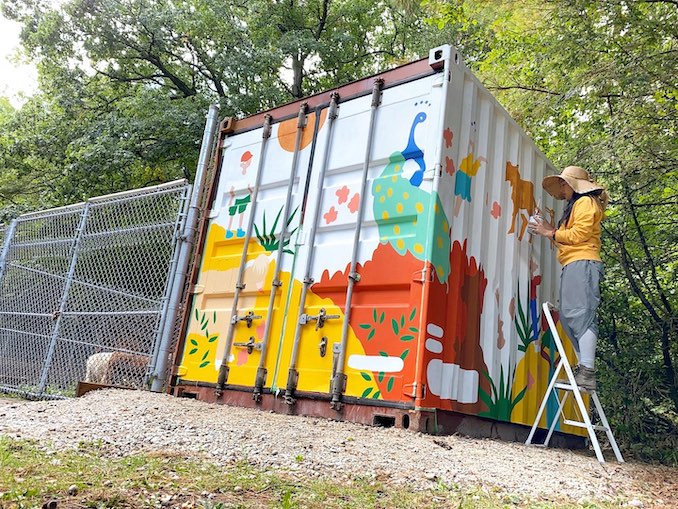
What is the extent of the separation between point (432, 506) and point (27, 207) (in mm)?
14205

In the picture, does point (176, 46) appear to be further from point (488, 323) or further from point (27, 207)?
point (488, 323)

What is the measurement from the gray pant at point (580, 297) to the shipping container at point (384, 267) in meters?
0.47

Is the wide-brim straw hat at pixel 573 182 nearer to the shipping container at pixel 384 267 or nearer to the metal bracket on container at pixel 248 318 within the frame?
the shipping container at pixel 384 267

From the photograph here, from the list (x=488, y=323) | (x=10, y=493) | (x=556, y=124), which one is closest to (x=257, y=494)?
(x=10, y=493)

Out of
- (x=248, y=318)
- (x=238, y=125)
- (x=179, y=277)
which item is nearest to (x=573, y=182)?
(x=248, y=318)

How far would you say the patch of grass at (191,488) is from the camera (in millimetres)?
2318

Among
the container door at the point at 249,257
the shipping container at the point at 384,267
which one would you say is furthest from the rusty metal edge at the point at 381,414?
the container door at the point at 249,257

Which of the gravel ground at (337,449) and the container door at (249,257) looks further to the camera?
the container door at (249,257)

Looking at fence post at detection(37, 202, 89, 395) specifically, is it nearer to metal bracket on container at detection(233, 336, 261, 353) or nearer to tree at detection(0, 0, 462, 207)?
metal bracket on container at detection(233, 336, 261, 353)

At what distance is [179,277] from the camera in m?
5.95

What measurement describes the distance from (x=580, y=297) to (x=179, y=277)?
3757 millimetres

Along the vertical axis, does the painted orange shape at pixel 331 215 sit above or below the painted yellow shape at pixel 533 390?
above

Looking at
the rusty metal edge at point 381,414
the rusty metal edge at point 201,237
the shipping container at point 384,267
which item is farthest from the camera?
the rusty metal edge at point 201,237

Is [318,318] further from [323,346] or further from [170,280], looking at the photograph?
[170,280]
